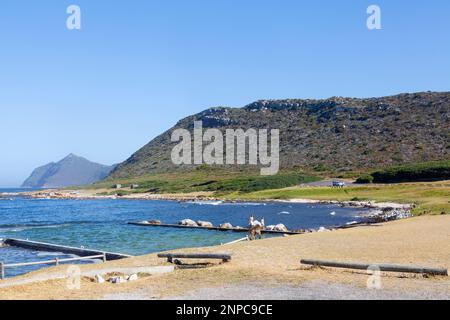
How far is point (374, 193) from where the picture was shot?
9200cm

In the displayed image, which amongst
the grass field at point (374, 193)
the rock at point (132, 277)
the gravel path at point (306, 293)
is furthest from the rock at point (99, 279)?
the grass field at point (374, 193)

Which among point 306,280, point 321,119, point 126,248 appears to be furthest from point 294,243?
point 321,119

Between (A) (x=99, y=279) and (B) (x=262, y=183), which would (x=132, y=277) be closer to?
(A) (x=99, y=279)

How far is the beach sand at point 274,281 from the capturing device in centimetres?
1588

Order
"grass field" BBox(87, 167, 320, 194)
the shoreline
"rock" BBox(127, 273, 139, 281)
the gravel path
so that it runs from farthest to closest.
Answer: "grass field" BBox(87, 167, 320, 194) < the shoreline < "rock" BBox(127, 273, 139, 281) < the gravel path

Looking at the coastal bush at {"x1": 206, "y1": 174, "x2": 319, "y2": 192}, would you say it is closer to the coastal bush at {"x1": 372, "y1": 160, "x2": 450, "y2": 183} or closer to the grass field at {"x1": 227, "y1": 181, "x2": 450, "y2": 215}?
the grass field at {"x1": 227, "y1": 181, "x2": 450, "y2": 215}

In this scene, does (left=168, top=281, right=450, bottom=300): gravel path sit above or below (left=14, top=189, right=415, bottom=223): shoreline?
above

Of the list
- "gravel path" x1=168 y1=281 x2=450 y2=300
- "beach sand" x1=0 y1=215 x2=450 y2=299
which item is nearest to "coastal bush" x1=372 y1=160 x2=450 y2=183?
"beach sand" x1=0 y1=215 x2=450 y2=299

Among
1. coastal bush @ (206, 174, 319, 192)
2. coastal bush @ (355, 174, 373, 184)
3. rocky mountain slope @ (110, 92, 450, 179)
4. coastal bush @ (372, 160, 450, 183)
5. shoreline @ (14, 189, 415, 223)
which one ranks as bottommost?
shoreline @ (14, 189, 415, 223)

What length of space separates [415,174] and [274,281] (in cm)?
9016

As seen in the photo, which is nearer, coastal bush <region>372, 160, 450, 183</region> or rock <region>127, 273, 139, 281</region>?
rock <region>127, 273, 139, 281</region>

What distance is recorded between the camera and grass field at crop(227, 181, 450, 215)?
251 feet

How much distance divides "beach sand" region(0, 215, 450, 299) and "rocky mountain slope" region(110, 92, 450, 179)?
110134 mm
